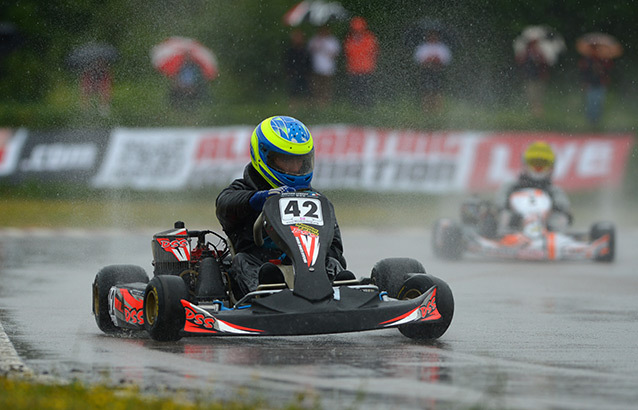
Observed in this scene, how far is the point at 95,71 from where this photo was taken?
23734mm

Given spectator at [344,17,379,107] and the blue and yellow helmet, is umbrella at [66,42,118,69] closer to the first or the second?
spectator at [344,17,379,107]

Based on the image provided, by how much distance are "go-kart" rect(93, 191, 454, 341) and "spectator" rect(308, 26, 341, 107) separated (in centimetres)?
1565

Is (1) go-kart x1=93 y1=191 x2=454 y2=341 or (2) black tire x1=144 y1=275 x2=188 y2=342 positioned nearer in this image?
(1) go-kart x1=93 y1=191 x2=454 y2=341

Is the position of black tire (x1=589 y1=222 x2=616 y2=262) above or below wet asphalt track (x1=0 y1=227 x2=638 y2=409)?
above

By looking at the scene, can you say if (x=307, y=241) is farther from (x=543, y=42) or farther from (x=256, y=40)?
(x=256, y=40)

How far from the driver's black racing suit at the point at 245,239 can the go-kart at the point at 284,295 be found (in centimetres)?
12

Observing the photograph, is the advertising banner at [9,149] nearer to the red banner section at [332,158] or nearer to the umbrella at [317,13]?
the red banner section at [332,158]

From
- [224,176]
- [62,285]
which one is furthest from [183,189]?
[62,285]

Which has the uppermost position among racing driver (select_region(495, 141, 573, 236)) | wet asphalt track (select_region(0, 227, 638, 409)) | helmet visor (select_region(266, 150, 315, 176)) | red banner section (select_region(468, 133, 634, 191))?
red banner section (select_region(468, 133, 634, 191))

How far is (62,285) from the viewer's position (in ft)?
37.4

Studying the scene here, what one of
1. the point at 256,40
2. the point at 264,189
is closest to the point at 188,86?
the point at 256,40

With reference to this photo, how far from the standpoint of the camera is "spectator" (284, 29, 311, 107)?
23875 millimetres

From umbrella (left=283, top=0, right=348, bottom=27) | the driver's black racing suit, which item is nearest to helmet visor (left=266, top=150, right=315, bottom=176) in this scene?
the driver's black racing suit

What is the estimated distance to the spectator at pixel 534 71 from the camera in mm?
24781
